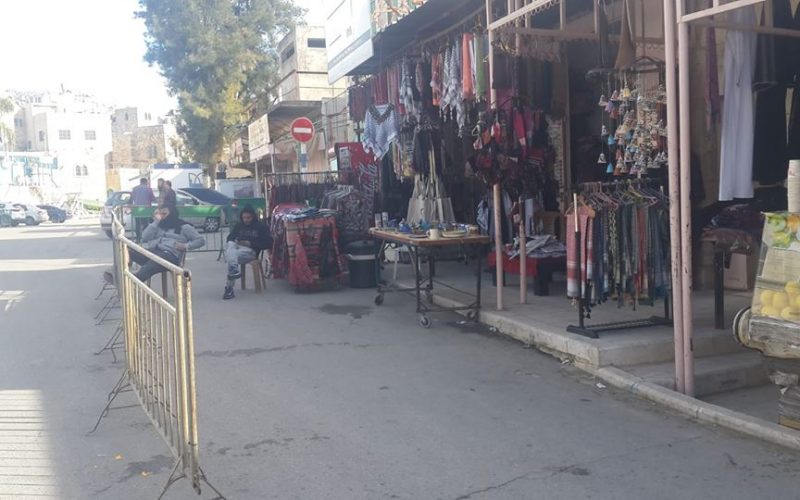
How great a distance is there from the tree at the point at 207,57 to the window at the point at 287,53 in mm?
1243

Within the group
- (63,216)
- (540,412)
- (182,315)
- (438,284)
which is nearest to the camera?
(182,315)

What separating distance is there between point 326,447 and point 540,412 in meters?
1.74

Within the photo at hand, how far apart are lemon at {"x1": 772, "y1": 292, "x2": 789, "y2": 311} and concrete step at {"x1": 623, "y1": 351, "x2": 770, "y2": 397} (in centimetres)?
113

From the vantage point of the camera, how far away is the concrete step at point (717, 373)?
6.08m

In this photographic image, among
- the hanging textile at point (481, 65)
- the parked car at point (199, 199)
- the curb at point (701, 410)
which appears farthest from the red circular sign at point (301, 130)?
the curb at point (701, 410)

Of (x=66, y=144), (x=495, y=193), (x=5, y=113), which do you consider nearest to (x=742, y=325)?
(x=495, y=193)

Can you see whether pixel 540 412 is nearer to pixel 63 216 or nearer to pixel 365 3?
pixel 365 3

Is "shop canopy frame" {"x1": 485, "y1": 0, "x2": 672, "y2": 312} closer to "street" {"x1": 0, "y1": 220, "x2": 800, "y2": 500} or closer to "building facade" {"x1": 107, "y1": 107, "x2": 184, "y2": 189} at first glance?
"street" {"x1": 0, "y1": 220, "x2": 800, "y2": 500}

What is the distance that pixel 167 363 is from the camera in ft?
14.3

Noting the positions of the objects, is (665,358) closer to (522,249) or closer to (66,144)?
(522,249)

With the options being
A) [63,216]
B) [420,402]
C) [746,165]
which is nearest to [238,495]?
[420,402]

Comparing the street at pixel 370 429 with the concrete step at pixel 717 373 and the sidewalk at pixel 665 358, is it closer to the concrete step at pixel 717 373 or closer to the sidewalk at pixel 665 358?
the sidewalk at pixel 665 358

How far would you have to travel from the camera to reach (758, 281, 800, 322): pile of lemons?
4.88 m

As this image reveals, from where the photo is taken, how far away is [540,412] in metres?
5.64
